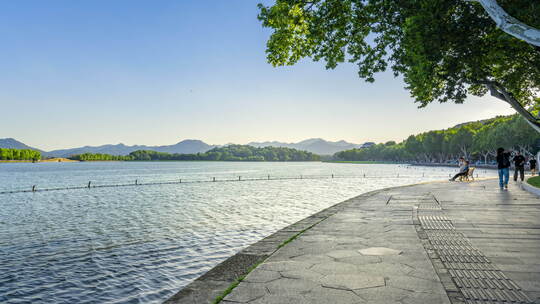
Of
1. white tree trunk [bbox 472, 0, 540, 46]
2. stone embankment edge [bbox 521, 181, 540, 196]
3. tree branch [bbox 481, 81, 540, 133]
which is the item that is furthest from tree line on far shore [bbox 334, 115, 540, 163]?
white tree trunk [bbox 472, 0, 540, 46]

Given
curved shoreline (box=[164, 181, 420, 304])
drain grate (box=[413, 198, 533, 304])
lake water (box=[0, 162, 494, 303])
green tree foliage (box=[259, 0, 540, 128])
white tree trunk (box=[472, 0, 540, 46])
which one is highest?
green tree foliage (box=[259, 0, 540, 128])

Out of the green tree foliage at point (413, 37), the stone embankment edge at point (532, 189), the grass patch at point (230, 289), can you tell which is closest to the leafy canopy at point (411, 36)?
the green tree foliage at point (413, 37)

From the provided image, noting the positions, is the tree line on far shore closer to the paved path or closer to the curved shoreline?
the paved path

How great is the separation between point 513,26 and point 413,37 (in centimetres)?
736

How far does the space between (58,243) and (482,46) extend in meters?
18.6

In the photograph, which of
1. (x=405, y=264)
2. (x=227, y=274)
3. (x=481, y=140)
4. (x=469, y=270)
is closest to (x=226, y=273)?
(x=227, y=274)

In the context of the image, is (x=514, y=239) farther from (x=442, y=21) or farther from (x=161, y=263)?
(x=442, y=21)

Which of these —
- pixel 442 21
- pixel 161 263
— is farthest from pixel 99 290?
pixel 442 21

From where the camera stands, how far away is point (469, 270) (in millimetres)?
A: 4930

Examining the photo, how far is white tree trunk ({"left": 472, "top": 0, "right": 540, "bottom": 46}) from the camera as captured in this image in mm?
5995

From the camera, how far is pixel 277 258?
19.0ft

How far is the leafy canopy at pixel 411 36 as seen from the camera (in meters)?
12.9

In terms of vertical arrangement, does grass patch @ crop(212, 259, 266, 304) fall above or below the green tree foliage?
below

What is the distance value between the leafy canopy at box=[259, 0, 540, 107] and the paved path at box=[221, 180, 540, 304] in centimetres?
759
